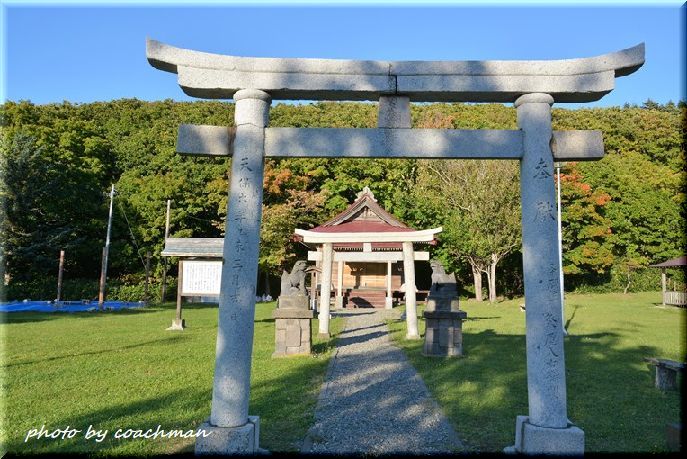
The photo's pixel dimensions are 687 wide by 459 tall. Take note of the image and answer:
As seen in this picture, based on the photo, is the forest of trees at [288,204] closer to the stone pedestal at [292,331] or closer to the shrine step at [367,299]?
the shrine step at [367,299]

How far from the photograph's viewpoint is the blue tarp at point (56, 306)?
2138 cm

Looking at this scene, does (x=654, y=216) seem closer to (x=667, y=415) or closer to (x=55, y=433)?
(x=667, y=415)

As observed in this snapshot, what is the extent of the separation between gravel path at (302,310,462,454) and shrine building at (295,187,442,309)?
3798mm

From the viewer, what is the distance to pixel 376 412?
21.5 ft

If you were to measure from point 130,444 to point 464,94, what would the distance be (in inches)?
197

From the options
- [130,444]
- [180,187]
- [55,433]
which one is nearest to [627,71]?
[130,444]

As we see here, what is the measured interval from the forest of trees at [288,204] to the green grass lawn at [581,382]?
41.7 feet

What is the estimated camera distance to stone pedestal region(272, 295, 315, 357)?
10.6 metres

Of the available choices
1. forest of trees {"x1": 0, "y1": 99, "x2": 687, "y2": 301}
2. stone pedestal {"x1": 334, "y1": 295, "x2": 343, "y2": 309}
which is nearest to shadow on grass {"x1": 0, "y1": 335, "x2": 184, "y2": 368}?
stone pedestal {"x1": 334, "y1": 295, "x2": 343, "y2": 309}

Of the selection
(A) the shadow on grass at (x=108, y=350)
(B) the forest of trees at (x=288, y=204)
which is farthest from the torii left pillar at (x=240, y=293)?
(B) the forest of trees at (x=288, y=204)

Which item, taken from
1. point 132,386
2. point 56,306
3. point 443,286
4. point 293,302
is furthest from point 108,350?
point 56,306

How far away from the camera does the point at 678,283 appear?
1173 inches

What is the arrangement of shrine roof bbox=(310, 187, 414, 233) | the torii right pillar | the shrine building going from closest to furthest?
the torii right pillar, the shrine building, shrine roof bbox=(310, 187, 414, 233)

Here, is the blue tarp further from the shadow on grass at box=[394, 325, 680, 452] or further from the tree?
the tree
